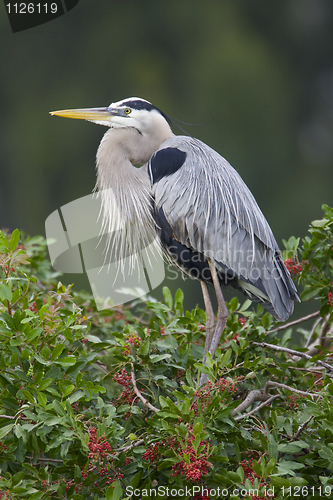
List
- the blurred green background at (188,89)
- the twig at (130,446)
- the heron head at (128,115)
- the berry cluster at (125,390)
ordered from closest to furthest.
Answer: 1. the twig at (130,446)
2. the berry cluster at (125,390)
3. the heron head at (128,115)
4. the blurred green background at (188,89)

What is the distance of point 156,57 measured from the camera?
8.04m

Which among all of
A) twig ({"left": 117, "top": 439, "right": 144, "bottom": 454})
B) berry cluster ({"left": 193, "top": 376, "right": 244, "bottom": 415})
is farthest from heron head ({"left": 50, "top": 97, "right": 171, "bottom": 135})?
twig ({"left": 117, "top": 439, "right": 144, "bottom": 454})

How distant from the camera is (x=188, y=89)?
7789 mm

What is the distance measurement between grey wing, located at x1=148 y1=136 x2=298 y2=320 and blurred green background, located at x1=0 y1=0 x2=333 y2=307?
4.71 m

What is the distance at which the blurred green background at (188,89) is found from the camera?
7.29 meters

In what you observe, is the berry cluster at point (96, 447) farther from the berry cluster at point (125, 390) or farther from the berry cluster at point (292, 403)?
the berry cluster at point (292, 403)

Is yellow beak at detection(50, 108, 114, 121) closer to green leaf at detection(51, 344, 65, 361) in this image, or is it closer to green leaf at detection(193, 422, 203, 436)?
green leaf at detection(51, 344, 65, 361)

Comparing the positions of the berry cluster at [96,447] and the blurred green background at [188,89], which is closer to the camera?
the berry cluster at [96,447]

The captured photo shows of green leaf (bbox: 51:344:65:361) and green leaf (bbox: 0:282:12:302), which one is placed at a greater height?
green leaf (bbox: 0:282:12:302)

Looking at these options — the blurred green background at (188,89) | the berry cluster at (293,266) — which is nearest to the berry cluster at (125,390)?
the berry cluster at (293,266)

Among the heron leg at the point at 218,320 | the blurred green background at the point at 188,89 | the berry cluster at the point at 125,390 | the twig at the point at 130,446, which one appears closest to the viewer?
the twig at the point at 130,446

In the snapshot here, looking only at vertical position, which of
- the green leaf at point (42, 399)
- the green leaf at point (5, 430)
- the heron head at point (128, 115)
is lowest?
the green leaf at point (5, 430)

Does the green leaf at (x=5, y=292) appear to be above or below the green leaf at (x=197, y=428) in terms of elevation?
above

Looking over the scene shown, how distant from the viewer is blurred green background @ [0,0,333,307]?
729 cm
